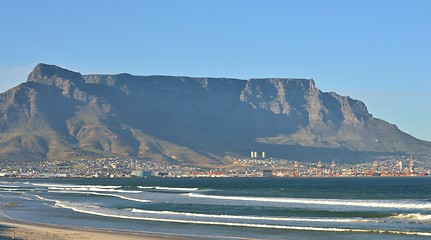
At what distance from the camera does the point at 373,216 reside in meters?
78.6

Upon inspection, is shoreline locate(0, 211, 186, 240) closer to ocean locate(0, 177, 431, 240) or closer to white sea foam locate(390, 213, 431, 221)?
ocean locate(0, 177, 431, 240)

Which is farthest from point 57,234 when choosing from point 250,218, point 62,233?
point 250,218

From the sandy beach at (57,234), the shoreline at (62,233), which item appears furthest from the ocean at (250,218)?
the sandy beach at (57,234)

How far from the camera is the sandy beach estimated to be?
6166 cm

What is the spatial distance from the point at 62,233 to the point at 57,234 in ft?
3.17

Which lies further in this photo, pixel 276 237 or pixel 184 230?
pixel 184 230

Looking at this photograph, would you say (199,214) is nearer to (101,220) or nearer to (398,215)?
(101,220)

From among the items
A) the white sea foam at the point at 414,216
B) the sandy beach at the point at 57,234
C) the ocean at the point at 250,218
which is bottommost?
the sandy beach at the point at 57,234

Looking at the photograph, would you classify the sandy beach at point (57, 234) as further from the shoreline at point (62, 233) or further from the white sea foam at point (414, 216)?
the white sea foam at point (414, 216)

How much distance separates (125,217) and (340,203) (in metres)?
31.9

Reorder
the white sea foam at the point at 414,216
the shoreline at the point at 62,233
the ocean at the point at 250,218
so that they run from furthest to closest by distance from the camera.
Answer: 1. the white sea foam at the point at 414,216
2. the ocean at the point at 250,218
3. the shoreline at the point at 62,233

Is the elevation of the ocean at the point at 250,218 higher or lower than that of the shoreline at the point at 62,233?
higher

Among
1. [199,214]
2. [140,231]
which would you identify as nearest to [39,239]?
[140,231]

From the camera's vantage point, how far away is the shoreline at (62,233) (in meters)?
61.6
